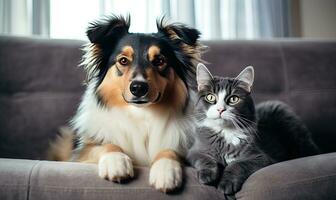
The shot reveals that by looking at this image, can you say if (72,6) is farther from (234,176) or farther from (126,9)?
(234,176)

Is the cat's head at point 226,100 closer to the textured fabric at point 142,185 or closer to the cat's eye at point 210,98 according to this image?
the cat's eye at point 210,98

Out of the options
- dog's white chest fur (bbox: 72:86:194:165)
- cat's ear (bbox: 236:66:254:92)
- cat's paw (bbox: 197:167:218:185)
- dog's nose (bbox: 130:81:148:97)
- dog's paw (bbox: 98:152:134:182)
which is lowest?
cat's paw (bbox: 197:167:218:185)

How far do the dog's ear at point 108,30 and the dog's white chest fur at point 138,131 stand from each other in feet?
0.91

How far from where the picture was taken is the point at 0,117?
1.89m

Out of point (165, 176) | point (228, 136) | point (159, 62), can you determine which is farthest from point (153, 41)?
point (165, 176)

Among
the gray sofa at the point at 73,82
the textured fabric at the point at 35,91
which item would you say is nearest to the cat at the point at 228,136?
the gray sofa at the point at 73,82

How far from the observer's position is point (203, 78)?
1.51m

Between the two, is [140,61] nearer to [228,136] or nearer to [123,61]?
[123,61]

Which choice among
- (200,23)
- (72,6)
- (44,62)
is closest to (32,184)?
(44,62)

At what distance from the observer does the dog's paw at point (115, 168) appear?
123 cm

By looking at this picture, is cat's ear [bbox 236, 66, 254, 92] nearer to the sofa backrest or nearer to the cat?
the cat

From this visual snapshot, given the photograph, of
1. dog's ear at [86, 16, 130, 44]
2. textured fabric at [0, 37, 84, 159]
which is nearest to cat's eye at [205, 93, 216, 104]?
dog's ear at [86, 16, 130, 44]

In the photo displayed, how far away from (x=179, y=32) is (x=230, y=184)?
0.70 m

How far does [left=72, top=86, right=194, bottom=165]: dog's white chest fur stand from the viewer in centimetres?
161
